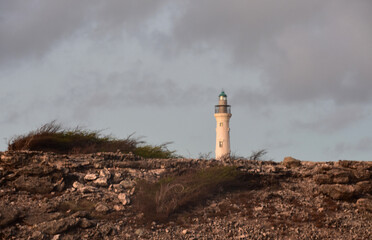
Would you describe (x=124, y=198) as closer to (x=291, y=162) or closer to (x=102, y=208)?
Answer: (x=102, y=208)

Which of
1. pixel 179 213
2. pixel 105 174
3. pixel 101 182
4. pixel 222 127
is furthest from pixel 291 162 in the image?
pixel 222 127

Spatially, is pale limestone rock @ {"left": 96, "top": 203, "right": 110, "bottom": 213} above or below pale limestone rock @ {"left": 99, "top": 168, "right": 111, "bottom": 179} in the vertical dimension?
below

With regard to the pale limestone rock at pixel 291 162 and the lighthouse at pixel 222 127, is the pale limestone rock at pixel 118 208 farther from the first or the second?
the lighthouse at pixel 222 127

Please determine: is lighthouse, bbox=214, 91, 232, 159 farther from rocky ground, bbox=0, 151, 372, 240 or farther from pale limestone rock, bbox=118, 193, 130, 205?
pale limestone rock, bbox=118, 193, 130, 205

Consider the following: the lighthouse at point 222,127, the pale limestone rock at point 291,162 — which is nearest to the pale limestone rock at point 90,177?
the pale limestone rock at point 291,162

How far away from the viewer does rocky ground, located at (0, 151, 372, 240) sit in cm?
1046

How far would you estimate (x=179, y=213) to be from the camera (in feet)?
37.2

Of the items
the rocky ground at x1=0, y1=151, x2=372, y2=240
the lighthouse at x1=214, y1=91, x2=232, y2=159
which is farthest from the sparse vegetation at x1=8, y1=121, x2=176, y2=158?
the lighthouse at x1=214, y1=91, x2=232, y2=159

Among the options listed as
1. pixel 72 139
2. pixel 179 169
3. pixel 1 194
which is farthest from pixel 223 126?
pixel 1 194

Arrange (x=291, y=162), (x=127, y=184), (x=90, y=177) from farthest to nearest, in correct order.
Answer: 1. (x=291, y=162)
2. (x=90, y=177)
3. (x=127, y=184)

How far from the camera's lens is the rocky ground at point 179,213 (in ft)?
34.3

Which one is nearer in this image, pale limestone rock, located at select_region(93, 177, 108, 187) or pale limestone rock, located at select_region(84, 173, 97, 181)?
pale limestone rock, located at select_region(93, 177, 108, 187)

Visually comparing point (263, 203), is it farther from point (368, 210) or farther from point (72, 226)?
point (72, 226)

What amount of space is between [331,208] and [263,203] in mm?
2054
